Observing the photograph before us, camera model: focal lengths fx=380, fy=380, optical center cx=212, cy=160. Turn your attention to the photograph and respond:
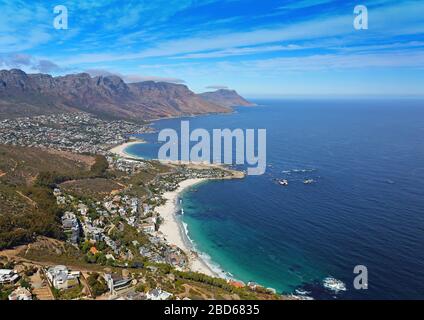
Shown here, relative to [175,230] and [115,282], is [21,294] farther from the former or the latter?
[175,230]

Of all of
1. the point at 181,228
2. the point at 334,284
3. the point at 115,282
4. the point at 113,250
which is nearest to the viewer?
the point at 115,282

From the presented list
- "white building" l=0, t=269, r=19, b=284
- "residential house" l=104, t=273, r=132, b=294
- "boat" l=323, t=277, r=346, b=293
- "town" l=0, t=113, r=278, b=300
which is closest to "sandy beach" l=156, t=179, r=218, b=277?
"town" l=0, t=113, r=278, b=300

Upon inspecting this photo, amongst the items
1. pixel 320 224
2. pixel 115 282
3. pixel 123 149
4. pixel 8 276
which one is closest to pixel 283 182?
pixel 320 224

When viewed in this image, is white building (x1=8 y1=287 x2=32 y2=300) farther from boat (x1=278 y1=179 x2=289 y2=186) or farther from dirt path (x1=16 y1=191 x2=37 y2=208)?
boat (x1=278 y1=179 x2=289 y2=186)

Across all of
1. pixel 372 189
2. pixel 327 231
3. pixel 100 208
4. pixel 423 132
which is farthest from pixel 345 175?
pixel 423 132

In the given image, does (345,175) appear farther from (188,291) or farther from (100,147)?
(100,147)
